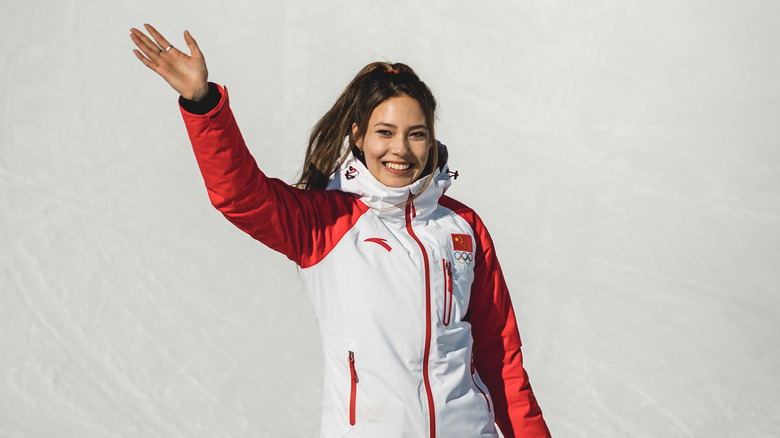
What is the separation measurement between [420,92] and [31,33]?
2.56m

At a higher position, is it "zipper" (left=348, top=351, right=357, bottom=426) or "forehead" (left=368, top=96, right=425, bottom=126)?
"forehead" (left=368, top=96, right=425, bottom=126)

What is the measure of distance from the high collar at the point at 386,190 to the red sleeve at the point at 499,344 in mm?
102

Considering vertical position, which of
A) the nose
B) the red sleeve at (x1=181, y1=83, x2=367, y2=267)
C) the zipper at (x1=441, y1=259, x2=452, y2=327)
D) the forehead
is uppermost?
the forehead

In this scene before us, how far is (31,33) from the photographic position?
11.8 feet

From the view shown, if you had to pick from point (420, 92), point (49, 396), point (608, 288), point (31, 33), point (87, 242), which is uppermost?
point (31, 33)

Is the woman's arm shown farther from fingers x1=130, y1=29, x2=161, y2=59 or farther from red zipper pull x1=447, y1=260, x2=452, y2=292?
red zipper pull x1=447, y1=260, x2=452, y2=292

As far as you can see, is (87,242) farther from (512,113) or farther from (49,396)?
(512,113)

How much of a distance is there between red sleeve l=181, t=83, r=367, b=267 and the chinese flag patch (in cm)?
18

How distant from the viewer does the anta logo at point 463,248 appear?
160 centimetres

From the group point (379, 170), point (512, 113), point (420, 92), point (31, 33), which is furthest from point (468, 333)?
point (31, 33)

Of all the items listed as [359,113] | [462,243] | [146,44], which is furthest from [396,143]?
[146,44]

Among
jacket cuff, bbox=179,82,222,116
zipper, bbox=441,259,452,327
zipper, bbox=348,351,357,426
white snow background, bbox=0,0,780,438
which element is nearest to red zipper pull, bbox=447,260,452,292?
zipper, bbox=441,259,452,327

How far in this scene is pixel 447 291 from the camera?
154cm

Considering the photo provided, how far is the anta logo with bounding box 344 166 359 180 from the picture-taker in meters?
1.58
